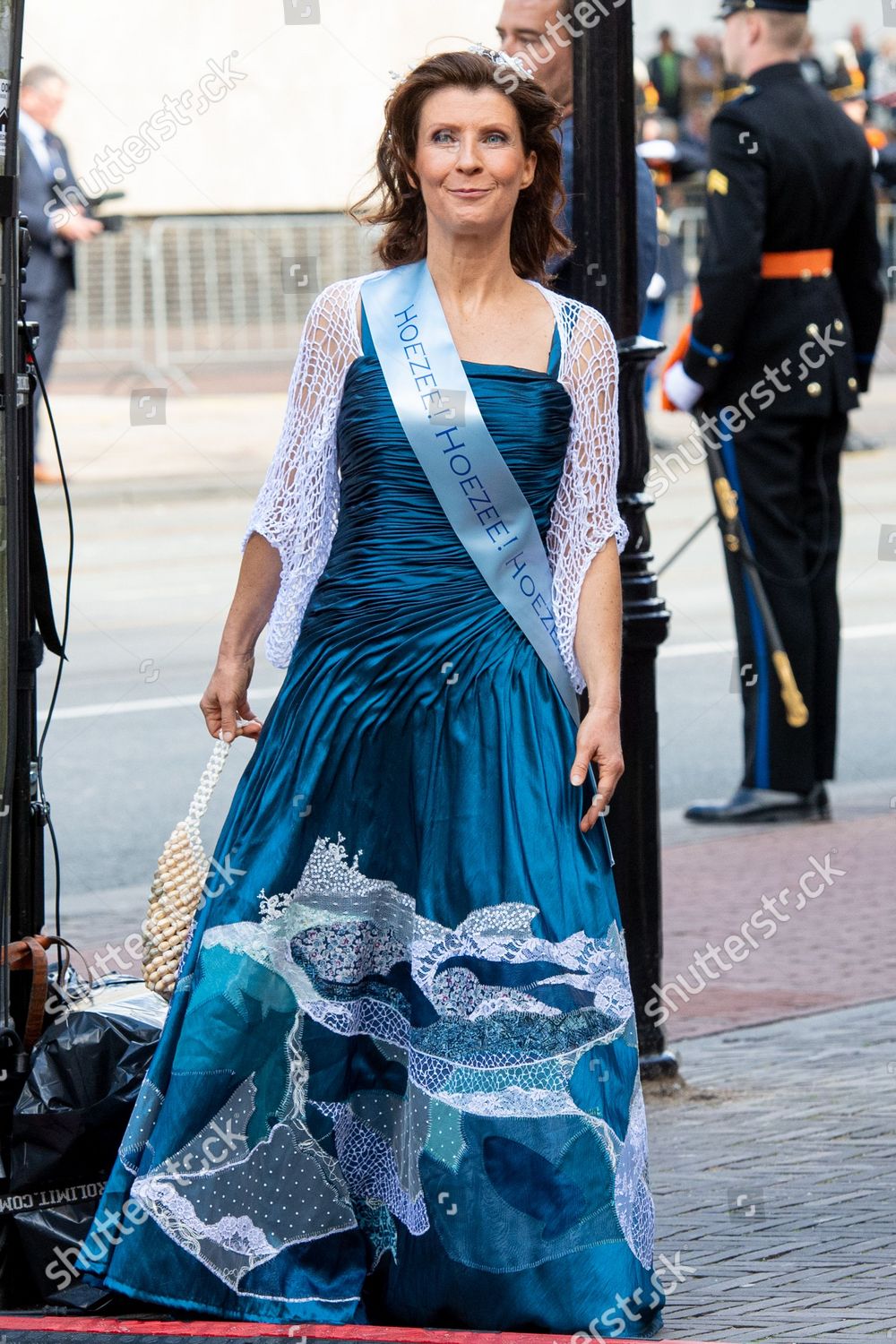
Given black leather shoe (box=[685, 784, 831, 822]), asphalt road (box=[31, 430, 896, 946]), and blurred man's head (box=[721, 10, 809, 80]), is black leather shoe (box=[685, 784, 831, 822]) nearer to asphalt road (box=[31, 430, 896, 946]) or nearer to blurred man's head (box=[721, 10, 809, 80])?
asphalt road (box=[31, 430, 896, 946])

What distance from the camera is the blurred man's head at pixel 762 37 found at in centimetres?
868

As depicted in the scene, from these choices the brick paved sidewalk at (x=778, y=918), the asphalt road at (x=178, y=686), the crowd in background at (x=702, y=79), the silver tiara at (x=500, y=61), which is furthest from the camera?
the crowd in background at (x=702, y=79)

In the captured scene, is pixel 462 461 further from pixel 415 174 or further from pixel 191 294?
pixel 191 294

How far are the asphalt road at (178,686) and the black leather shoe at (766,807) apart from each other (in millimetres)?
117

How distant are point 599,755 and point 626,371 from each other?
169 cm

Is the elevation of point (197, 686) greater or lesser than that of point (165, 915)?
lesser

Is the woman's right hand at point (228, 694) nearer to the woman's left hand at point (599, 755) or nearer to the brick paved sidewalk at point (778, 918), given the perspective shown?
the woman's left hand at point (599, 755)

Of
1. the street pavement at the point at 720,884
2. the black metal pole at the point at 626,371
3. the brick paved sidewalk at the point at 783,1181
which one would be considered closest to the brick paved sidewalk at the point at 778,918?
the street pavement at the point at 720,884

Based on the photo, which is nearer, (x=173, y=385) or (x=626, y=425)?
(x=626, y=425)

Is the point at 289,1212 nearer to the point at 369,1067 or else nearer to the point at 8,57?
the point at 369,1067

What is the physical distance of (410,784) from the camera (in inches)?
160

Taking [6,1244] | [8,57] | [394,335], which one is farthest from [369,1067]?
[8,57]

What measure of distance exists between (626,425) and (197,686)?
233 inches

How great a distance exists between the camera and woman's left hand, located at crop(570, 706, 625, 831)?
13.2 feet
